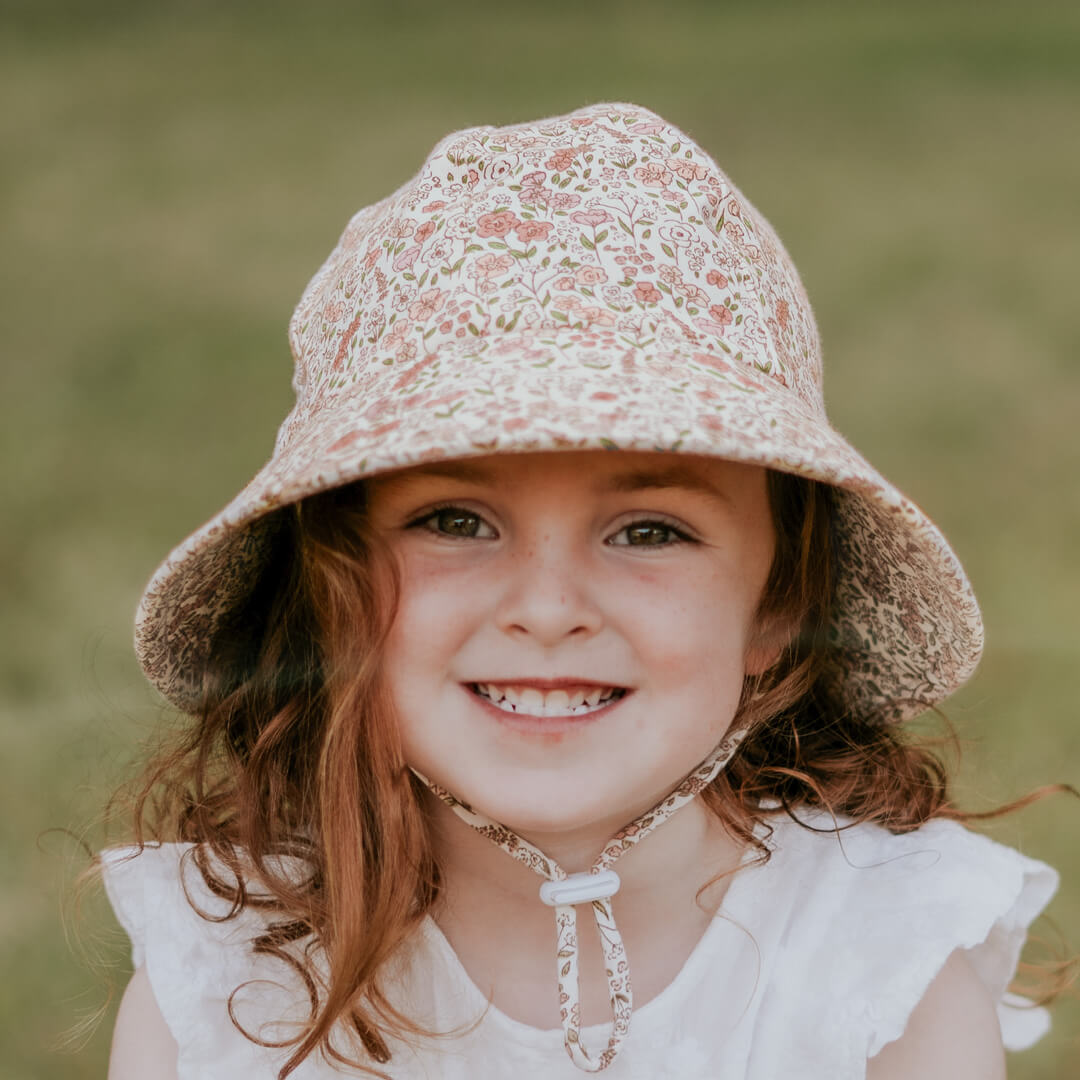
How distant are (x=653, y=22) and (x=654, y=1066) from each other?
892 centimetres

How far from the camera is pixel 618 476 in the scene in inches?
63.0

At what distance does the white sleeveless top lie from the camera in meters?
1.79

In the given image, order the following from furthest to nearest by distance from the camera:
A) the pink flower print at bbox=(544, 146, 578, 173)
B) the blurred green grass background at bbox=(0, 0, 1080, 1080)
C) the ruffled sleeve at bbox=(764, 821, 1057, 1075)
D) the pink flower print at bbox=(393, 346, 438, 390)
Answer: the blurred green grass background at bbox=(0, 0, 1080, 1080) → the ruffled sleeve at bbox=(764, 821, 1057, 1075) → the pink flower print at bbox=(544, 146, 578, 173) → the pink flower print at bbox=(393, 346, 438, 390)

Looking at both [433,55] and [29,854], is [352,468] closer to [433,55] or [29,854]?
[29,854]

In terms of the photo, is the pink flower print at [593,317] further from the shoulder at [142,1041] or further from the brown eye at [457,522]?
the shoulder at [142,1041]

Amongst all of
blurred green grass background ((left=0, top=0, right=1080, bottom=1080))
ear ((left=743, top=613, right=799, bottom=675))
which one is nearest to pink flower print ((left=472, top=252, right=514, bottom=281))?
ear ((left=743, top=613, right=799, bottom=675))

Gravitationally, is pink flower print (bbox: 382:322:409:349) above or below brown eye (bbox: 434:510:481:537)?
above

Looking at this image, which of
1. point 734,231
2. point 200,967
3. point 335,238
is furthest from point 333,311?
point 335,238

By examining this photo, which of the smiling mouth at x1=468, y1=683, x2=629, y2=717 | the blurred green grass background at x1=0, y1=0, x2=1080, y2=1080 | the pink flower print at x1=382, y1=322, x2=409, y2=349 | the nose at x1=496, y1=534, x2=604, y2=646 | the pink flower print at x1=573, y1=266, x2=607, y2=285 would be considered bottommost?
the blurred green grass background at x1=0, y1=0, x2=1080, y2=1080

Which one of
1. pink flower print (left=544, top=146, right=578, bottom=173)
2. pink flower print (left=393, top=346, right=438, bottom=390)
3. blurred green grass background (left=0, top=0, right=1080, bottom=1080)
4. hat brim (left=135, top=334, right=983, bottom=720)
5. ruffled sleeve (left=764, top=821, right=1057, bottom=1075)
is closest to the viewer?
hat brim (left=135, top=334, right=983, bottom=720)

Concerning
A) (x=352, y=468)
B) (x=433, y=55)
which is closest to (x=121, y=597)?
(x=352, y=468)

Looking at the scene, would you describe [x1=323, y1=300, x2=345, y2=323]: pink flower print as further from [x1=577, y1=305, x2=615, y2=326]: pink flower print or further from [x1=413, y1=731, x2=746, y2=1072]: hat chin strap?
[x1=413, y1=731, x2=746, y2=1072]: hat chin strap

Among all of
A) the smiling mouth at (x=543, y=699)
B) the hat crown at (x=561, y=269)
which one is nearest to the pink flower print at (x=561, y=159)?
the hat crown at (x=561, y=269)

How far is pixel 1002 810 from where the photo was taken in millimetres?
1995
